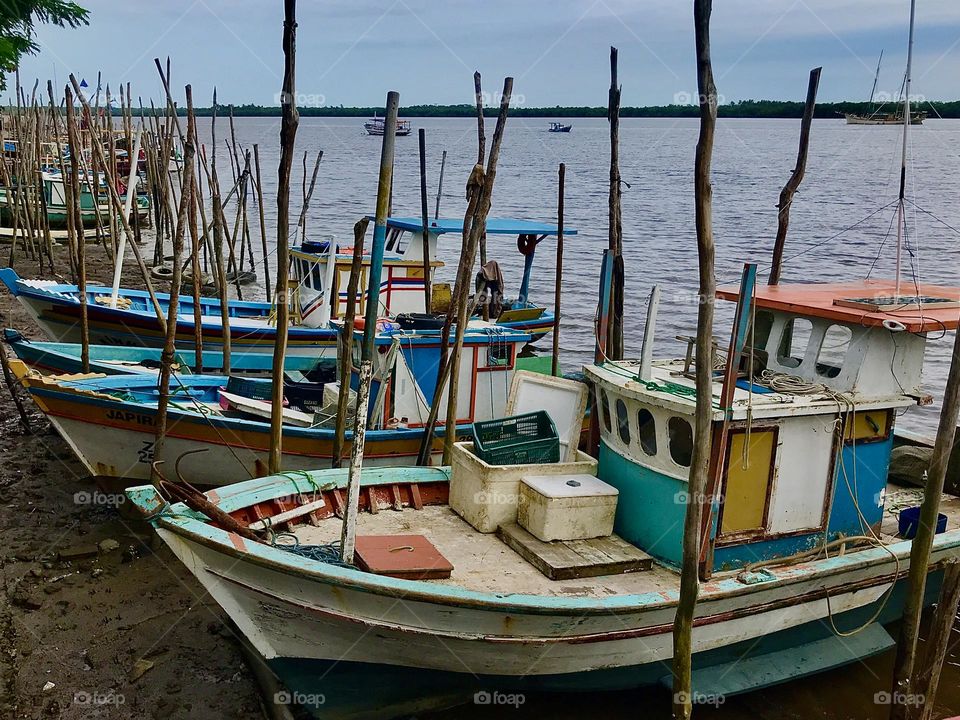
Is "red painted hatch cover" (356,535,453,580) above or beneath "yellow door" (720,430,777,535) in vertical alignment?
beneath

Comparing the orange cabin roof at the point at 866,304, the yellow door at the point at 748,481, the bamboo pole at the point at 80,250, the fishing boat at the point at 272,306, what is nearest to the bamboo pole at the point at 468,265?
the orange cabin roof at the point at 866,304

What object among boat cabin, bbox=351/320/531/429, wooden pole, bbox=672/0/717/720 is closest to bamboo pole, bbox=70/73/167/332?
boat cabin, bbox=351/320/531/429

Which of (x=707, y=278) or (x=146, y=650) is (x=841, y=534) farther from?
(x=146, y=650)

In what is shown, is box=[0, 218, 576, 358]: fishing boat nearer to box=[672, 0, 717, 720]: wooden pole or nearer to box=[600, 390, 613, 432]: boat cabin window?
box=[600, 390, 613, 432]: boat cabin window

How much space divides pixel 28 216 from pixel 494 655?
23.8 meters

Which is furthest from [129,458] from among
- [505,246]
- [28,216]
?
[505,246]

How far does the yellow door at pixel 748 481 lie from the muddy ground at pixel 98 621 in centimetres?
440

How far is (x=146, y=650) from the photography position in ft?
26.5

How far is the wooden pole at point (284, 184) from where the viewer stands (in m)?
8.11

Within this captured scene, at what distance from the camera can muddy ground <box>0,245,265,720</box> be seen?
290 inches

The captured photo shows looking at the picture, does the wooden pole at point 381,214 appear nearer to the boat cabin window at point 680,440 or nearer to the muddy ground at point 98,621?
the boat cabin window at point 680,440

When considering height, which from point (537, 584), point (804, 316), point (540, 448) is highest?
point (804, 316)

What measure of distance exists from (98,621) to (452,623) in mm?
3813

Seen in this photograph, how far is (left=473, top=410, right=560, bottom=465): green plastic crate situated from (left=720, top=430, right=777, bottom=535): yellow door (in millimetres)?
1937
